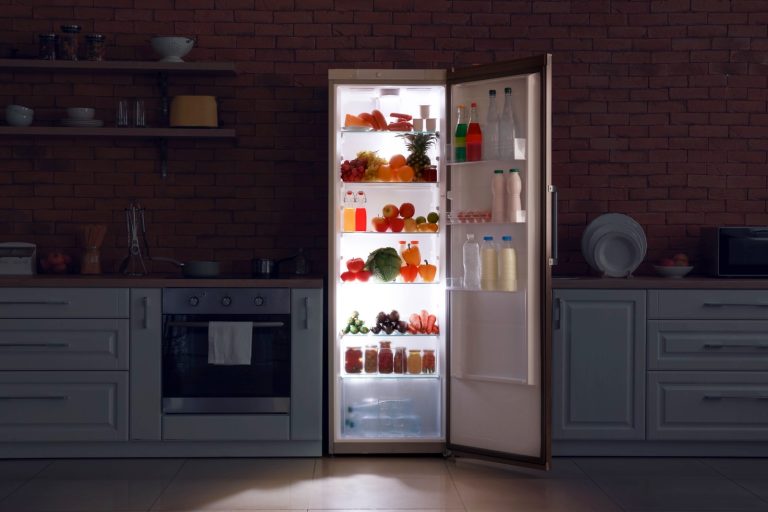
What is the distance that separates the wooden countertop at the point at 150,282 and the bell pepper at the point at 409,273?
0.45 meters

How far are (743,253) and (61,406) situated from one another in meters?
3.77

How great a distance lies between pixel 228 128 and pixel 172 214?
612 millimetres

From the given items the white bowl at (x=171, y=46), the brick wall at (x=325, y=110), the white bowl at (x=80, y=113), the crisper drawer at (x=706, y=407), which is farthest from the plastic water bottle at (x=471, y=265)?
the white bowl at (x=80, y=113)

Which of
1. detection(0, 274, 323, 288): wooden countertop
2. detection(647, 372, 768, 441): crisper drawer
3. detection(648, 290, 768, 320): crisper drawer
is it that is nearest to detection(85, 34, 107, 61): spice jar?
detection(0, 274, 323, 288): wooden countertop

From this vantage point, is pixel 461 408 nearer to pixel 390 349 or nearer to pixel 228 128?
pixel 390 349

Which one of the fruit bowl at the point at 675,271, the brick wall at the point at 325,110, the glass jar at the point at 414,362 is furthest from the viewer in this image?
the brick wall at the point at 325,110

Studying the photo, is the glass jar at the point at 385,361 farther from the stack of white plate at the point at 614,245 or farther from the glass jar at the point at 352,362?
the stack of white plate at the point at 614,245

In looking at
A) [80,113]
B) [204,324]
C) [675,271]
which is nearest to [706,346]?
[675,271]

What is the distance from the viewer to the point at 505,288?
469cm

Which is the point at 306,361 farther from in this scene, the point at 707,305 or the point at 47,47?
the point at 47,47

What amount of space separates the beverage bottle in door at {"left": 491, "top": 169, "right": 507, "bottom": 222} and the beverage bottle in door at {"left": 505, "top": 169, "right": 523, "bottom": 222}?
32mm

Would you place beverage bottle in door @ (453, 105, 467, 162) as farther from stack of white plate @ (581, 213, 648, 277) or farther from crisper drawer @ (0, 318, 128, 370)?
crisper drawer @ (0, 318, 128, 370)

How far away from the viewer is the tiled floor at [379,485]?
13.3 ft

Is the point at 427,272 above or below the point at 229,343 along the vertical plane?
above
